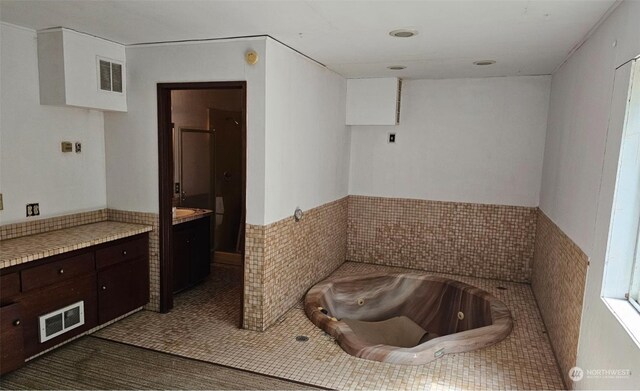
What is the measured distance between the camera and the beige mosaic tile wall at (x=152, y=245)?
3432 millimetres

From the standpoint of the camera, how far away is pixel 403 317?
163 inches

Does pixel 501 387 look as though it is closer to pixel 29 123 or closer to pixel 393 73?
pixel 393 73

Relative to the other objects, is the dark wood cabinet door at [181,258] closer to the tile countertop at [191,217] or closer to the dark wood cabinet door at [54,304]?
the tile countertop at [191,217]

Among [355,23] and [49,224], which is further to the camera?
[49,224]

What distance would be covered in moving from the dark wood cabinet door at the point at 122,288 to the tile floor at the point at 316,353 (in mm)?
118

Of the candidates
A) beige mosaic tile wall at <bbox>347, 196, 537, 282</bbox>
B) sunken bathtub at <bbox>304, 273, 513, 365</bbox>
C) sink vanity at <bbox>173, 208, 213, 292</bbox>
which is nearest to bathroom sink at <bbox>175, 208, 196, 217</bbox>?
sink vanity at <bbox>173, 208, 213, 292</bbox>

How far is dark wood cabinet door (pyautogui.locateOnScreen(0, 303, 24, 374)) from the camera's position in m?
2.36

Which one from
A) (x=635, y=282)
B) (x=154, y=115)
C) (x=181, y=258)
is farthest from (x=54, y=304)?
(x=635, y=282)

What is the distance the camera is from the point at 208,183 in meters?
5.13

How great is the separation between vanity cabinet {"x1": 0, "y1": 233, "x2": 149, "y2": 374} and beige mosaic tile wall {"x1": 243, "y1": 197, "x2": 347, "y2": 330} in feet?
3.19

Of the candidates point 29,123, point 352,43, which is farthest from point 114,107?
point 352,43

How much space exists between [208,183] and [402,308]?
9.05 feet

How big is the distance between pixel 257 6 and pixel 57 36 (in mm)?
1591

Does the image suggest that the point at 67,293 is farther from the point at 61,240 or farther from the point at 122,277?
the point at 122,277
